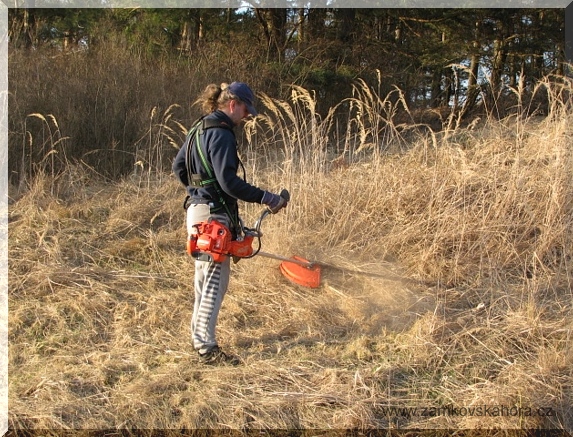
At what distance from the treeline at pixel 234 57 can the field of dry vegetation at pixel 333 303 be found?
7.67 ft

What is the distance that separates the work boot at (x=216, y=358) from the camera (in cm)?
330

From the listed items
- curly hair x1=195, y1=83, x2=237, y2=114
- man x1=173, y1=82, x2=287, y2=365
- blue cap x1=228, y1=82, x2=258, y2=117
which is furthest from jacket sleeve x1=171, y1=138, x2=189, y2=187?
blue cap x1=228, y1=82, x2=258, y2=117

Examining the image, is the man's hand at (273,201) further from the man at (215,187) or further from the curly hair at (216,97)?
the curly hair at (216,97)

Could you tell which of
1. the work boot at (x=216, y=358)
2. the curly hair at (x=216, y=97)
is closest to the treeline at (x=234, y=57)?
the curly hair at (x=216, y=97)

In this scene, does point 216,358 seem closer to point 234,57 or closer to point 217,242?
point 217,242

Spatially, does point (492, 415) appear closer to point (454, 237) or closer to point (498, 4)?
point (454, 237)

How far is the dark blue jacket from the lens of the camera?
3023mm

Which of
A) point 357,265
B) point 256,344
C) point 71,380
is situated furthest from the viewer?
point 357,265

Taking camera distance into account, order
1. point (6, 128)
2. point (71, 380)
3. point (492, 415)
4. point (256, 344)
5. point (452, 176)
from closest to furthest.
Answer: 1. point (492, 415)
2. point (71, 380)
3. point (256, 344)
4. point (452, 176)
5. point (6, 128)

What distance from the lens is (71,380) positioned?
3.14 meters

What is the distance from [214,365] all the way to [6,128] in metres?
5.37

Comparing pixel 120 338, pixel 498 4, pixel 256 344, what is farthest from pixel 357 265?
pixel 498 4

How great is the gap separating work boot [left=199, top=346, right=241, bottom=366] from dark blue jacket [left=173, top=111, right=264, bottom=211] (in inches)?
34.6

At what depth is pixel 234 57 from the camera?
10430 millimetres
